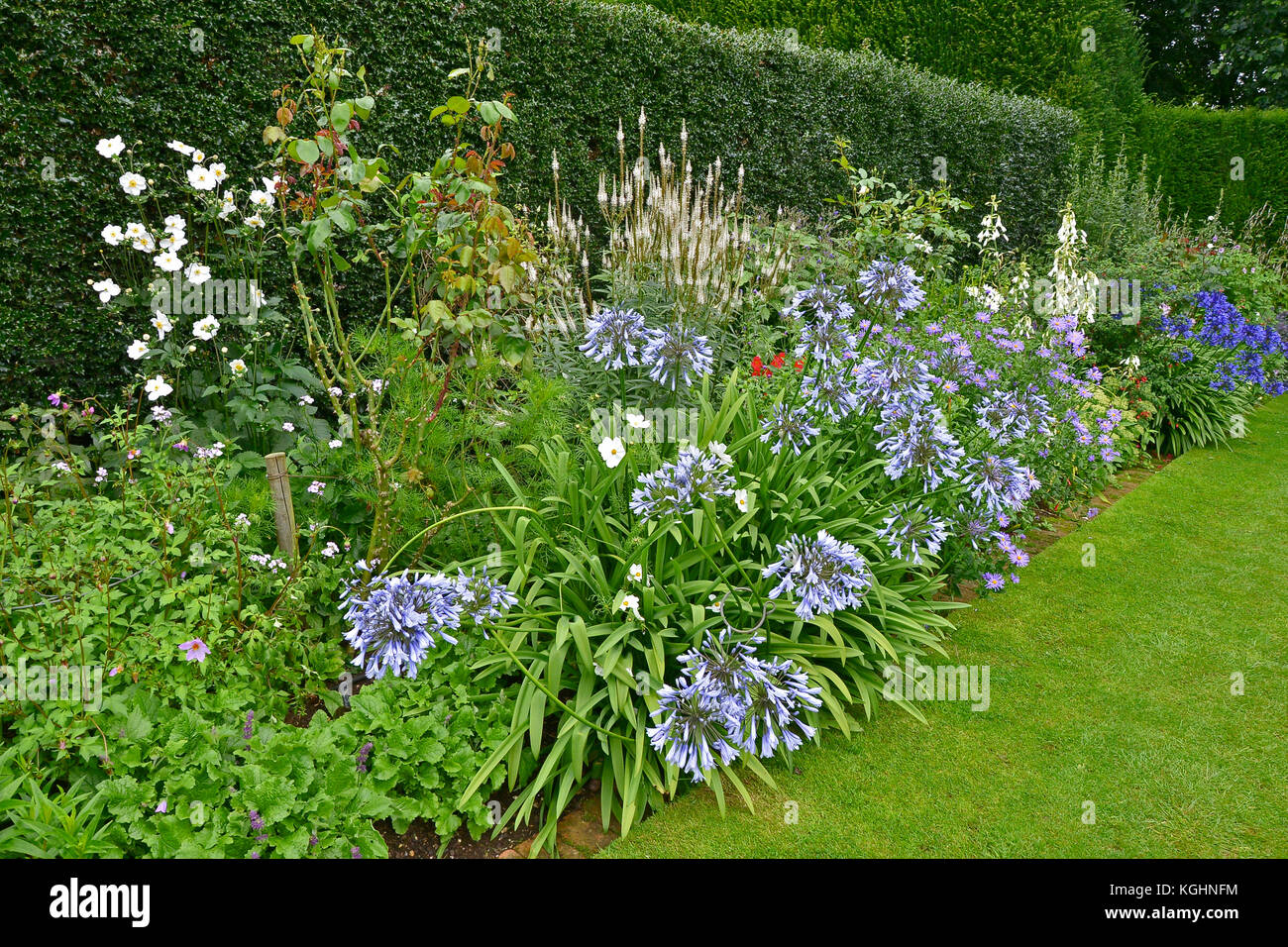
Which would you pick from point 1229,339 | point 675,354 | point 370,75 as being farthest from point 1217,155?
point 675,354

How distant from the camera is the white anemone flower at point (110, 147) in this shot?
3207 millimetres

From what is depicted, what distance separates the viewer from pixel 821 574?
8.16ft

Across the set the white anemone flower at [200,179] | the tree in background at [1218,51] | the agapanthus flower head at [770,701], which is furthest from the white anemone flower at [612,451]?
the tree in background at [1218,51]

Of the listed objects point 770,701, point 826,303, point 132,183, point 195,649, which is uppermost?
point 132,183

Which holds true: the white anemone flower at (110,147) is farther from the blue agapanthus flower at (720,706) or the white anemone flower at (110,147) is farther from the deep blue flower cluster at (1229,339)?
the deep blue flower cluster at (1229,339)

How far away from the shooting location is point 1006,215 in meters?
9.52

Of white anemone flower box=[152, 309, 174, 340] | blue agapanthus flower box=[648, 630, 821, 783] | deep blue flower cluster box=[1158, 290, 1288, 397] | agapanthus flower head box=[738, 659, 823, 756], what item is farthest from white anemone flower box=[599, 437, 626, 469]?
deep blue flower cluster box=[1158, 290, 1288, 397]

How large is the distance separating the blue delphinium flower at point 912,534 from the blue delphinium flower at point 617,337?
1.10m

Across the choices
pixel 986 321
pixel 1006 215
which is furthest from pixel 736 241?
pixel 1006 215

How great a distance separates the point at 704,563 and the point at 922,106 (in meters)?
7.06

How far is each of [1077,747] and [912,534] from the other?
93 centimetres

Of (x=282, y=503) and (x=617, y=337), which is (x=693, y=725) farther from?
(x=282, y=503)

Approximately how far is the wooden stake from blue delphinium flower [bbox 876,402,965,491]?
6.73 feet

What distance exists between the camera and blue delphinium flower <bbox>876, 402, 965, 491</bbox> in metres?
2.88
